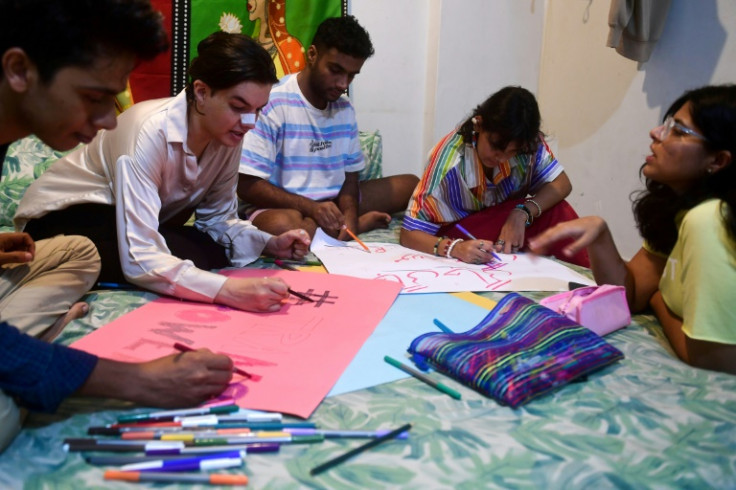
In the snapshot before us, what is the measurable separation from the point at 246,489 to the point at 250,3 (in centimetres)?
246

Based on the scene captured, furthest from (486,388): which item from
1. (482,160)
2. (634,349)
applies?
(482,160)

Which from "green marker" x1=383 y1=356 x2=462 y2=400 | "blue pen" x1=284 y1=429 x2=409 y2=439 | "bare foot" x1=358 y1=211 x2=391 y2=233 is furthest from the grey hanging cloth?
"blue pen" x1=284 y1=429 x2=409 y2=439

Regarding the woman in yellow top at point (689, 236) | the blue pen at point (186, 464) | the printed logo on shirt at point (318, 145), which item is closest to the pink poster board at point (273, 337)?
the blue pen at point (186, 464)

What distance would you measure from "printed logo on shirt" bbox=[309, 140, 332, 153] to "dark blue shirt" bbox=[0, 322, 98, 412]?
1.63 meters

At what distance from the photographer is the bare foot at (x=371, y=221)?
2.46 metres

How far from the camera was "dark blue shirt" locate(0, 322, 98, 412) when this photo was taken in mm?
894

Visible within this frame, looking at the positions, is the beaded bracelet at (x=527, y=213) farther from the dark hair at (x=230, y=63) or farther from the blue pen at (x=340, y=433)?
the blue pen at (x=340, y=433)

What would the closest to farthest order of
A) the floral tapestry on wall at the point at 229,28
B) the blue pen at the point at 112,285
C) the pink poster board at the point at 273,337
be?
the pink poster board at the point at 273,337 < the blue pen at the point at 112,285 < the floral tapestry on wall at the point at 229,28

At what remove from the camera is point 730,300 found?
116cm

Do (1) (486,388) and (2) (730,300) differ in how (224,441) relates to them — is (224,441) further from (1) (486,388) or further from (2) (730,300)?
(2) (730,300)

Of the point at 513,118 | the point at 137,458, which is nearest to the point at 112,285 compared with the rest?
the point at 137,458

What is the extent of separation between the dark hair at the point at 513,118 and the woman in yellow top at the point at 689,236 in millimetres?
429

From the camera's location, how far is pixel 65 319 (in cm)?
137

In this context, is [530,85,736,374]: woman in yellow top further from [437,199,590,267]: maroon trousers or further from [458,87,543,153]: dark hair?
[437,199,590,267]: maroon trousers
